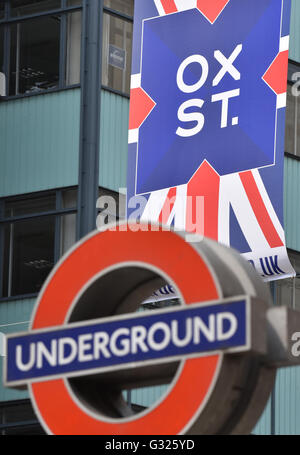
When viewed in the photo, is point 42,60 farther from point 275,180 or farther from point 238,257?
point 238,257

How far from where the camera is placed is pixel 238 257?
42.3ft

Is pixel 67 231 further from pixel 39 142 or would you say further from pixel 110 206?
pixel 39 142

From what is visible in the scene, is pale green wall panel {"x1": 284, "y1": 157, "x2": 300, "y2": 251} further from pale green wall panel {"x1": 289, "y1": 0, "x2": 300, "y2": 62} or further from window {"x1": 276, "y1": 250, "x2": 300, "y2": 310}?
pale green wall panel {"x1": 289, "y1": 0, "x2": 300, "y2": 62}

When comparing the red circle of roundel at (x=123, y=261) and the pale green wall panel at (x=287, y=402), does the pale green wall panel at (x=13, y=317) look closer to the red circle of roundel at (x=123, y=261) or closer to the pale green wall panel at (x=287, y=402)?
the pale green wall panel at (x=287, y=402)

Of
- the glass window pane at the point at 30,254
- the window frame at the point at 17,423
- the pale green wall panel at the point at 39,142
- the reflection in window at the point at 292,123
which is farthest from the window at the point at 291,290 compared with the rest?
the window frame at the point at 17,423

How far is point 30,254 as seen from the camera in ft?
95.3

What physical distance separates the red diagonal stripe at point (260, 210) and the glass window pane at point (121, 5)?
23.9 ft

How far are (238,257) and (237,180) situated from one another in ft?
36.0

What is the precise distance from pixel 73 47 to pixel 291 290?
288 inches

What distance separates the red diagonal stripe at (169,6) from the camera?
83.3 ft

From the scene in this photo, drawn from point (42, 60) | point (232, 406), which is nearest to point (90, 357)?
point (232, 406)

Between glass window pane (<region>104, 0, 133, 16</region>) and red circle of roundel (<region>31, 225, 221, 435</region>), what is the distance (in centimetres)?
1683

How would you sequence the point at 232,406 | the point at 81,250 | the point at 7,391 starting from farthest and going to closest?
Answer: the point at 7,391
the point at 81,250
the point at 232,406

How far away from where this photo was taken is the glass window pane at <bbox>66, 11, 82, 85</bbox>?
96.6 ft
